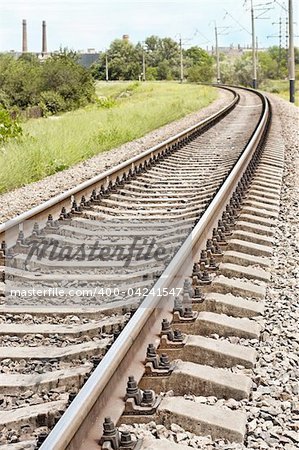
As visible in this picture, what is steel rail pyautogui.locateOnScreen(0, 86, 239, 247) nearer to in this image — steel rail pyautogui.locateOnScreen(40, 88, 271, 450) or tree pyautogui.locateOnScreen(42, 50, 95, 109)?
steel rail pyautogui.locateOnScreen(40, 88, 271, 450)

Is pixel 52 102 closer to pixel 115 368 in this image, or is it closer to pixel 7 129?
pixel 7 129

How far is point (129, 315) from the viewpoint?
4.50m

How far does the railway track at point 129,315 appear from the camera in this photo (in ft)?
10.9

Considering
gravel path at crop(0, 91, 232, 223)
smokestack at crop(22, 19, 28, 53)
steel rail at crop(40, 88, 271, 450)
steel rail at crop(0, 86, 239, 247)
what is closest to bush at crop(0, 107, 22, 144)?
gravel path at crop(0, 91, 232, 223)

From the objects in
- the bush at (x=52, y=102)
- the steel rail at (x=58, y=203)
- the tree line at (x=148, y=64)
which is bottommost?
the steel rail at (x=58, y=203)

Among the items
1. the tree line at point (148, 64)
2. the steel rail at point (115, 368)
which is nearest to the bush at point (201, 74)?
the tree line at point (148, 64)

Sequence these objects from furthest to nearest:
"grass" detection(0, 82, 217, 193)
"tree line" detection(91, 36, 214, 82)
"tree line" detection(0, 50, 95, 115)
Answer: "tree line" detection(91, 36, 214, 82) → "tree line" detection(0, 50, 95, 115) → "grass" detection(0, 82, 217, 193)

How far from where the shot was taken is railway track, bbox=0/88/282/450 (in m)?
3.31

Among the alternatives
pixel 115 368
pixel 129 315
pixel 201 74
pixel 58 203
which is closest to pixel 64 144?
A: pixel 58 203

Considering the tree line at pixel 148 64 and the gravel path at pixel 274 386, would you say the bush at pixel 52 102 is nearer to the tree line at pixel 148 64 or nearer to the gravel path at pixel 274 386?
the gravel path at pixel 274 386

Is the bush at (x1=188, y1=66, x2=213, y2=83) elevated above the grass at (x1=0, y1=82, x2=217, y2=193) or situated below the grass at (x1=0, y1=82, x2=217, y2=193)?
above

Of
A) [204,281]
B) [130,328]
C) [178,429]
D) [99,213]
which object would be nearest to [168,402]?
[178,429]

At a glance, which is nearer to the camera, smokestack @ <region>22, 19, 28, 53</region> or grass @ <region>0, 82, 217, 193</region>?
grass @ <region>0, 82, 217, 193</region>

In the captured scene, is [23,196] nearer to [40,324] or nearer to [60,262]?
[60,262]
